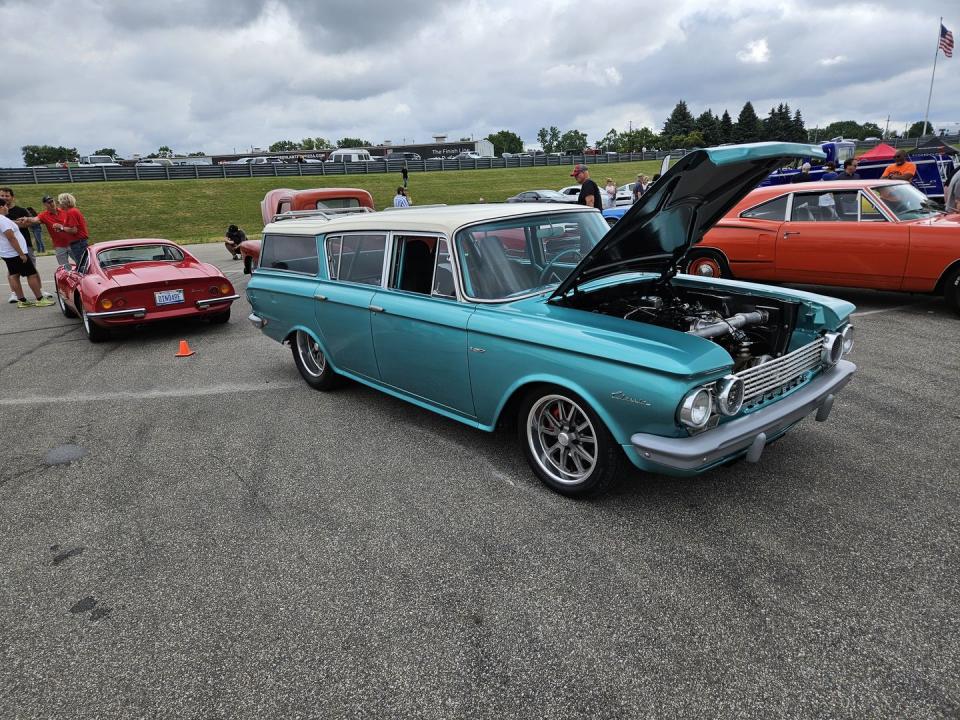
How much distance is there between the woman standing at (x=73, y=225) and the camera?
31.6 feet

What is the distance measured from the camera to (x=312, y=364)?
18.6 ft

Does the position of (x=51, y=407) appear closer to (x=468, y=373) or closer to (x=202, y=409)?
(x=202, y=409)

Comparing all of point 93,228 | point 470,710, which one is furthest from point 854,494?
point 93,228

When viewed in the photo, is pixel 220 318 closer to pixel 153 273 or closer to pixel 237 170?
pixel 153 273

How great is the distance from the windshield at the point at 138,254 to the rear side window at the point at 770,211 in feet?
26.0

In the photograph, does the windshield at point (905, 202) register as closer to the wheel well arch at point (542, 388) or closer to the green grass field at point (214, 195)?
the wheel well arch at point (542, 388)

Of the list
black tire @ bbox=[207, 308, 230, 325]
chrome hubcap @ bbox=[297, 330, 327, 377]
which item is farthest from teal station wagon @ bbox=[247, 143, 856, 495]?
black tire @ bbox=[207, 308, 230, 325]

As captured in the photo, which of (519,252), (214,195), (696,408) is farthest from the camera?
(214,195)

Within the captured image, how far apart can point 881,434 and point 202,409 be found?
208 inches

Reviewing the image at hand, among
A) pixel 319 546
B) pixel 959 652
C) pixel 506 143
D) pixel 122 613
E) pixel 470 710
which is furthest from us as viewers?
pixel 506 143

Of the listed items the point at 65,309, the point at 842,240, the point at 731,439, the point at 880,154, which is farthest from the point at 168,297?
the point at 880,154

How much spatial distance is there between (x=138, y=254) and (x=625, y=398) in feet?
25.3

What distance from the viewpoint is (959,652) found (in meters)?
2.34

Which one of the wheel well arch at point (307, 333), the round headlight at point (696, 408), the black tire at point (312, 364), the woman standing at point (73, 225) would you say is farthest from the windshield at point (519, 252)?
the woman standing at point (73, 225)
